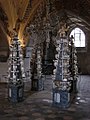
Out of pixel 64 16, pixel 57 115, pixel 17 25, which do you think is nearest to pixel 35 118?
pixel 57 115

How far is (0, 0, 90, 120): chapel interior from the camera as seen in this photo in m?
→ 8.22

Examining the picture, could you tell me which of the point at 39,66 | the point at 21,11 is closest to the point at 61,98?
the point at 39,66

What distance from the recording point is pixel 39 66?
11.6m

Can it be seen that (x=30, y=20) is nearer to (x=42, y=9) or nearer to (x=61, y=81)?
(x=42, y=9)

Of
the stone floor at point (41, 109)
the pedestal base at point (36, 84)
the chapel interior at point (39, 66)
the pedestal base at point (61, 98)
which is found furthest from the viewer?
the pedestal base at point (36, 84)

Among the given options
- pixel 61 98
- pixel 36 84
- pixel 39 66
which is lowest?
pixel 61 98

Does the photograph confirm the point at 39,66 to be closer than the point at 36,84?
Yes

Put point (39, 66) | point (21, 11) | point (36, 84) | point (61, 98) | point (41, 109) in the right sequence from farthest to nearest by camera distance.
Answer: point (21, 11) → point (36, 84) → point (39, 66) → point (61, 98) → point (41, 109)

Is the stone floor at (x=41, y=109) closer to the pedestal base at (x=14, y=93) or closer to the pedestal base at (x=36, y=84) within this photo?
the pedestal base at (x=14, y=93)

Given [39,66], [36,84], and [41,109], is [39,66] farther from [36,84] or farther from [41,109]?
[41,109]

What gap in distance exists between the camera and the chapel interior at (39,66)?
27.0ft

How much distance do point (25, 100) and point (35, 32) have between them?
671 centimetres

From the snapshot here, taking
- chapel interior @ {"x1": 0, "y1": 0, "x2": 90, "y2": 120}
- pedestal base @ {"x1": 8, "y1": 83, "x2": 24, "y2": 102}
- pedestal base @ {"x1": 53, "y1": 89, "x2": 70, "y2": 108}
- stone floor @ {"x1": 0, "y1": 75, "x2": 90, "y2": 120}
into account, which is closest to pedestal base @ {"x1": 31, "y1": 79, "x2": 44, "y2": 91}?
chapel interior @ {"x1": 0, "y1": 0, "x2": 90, "y2": 120}

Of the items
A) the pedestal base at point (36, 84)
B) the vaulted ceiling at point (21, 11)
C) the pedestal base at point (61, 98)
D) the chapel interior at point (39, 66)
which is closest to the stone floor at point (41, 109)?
the chapel interior at point (39, 66)
